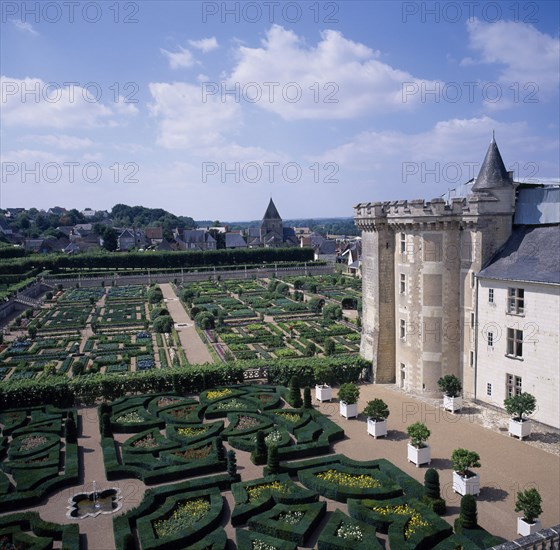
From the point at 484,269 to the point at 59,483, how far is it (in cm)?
2351

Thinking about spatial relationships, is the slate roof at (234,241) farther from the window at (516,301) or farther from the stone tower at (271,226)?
the window at (516,301)

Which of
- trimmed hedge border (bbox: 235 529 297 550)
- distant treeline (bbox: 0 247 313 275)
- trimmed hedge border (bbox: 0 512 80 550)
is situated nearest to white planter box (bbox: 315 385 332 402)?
trimmed hedge border (bbox: 235 529 297 550)

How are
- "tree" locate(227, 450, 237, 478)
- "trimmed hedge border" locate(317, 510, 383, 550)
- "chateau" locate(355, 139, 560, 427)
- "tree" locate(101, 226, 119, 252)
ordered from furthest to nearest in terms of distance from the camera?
1. "tree" locate(101, 226, 119, 252)
2. "chateau" locate(355, 139, 560, 427)
3. "tree" locate(227, 450, 237, 478)
4. "trimmed hedge border" locate(317, 510, 383, 550)

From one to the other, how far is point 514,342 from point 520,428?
14.9 ft

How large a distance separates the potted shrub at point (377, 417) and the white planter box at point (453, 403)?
5028 mm

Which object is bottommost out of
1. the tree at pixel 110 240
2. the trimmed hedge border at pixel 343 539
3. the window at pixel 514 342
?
the trimmed hedge border at pixel 343 539

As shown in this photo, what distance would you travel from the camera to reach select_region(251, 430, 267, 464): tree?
22703mm

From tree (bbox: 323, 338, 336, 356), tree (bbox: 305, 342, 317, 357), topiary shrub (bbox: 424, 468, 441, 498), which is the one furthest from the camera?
tree (bbox: 323, 338, 336, 356)

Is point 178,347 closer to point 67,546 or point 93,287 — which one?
point 67,546

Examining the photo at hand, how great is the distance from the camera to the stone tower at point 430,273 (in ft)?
94.5

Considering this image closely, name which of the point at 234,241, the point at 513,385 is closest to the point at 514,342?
the point at 513,385

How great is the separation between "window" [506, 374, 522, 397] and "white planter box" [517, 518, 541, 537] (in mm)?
10705

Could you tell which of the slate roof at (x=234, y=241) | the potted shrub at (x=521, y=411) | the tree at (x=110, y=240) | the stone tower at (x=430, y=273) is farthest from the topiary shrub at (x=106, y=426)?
the slate roof at (x=234, y=241)

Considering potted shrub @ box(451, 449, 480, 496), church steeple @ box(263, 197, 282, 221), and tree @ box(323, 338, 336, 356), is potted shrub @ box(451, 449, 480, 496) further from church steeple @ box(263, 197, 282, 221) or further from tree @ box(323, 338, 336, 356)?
Answer: church steeple @ box(263, 197, 282, 221)
